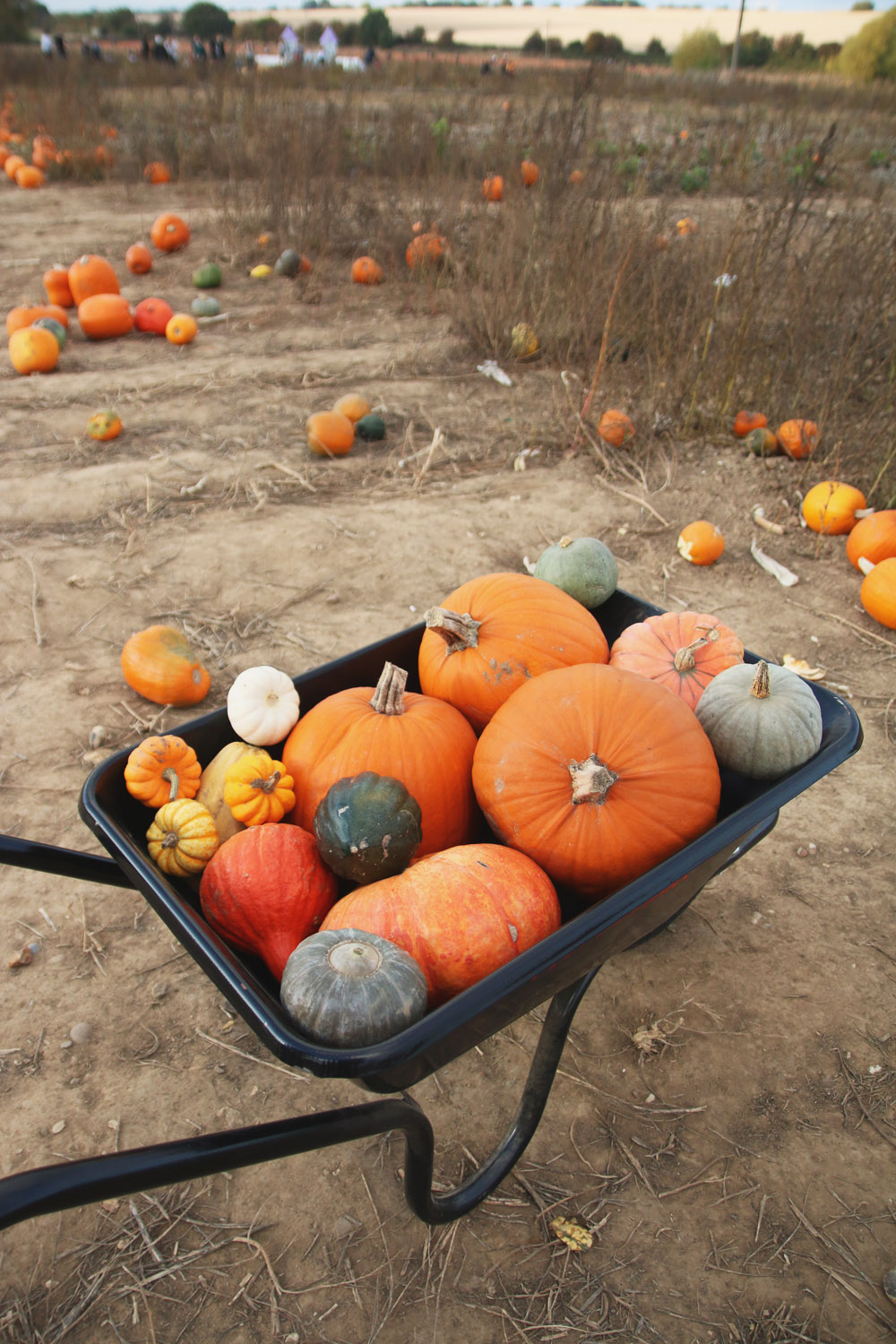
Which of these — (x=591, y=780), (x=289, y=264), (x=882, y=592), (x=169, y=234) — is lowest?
(x=882, y=592)

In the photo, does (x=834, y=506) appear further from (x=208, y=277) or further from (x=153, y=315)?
(x=208, y=277)

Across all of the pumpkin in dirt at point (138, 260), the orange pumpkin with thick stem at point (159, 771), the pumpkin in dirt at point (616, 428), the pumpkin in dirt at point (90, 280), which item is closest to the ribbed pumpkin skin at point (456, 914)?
the orange pumpkin with thick stem at point (159, 771)

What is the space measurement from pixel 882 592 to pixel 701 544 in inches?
32.6

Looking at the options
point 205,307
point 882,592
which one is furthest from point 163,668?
point 205,307

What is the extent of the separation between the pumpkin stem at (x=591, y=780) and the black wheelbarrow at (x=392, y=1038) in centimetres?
18

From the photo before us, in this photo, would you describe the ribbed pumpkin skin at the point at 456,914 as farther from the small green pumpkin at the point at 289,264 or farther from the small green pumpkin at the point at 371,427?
the small green pumpkin at the point at 289,264

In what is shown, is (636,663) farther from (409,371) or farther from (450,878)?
(409,371)

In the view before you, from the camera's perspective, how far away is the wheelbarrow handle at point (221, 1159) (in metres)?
0.82

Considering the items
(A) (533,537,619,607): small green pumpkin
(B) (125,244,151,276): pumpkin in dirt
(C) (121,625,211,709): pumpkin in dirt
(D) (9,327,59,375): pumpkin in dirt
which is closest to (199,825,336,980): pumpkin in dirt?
(A) (533,537,619,607): small green pumpkin

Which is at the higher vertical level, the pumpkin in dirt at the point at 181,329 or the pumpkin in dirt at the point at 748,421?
the pumpkin in dirt at the point at 181,329

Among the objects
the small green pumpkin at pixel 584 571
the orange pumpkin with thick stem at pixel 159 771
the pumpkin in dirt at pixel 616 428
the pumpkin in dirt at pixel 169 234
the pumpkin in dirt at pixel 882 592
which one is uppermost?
the pumpkin in dirt at pixel 169 234

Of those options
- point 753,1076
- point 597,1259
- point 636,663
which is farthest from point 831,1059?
point 636,663

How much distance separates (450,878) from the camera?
4.68 ft

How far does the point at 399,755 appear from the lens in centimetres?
169
